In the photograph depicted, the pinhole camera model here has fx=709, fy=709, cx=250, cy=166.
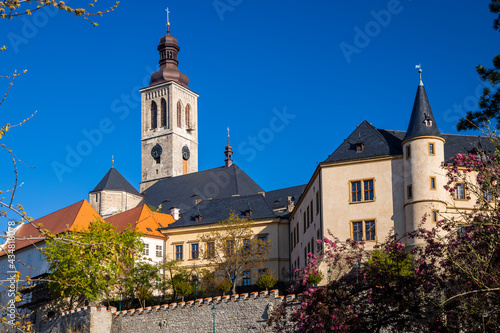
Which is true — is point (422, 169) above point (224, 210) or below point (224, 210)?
above

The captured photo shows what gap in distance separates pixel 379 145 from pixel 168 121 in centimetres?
8102

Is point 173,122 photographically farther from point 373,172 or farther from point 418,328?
point 418,328

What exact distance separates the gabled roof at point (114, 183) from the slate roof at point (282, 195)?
30.8 m

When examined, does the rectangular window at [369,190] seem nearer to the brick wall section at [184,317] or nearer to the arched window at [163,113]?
the brick wall section at [184,317]

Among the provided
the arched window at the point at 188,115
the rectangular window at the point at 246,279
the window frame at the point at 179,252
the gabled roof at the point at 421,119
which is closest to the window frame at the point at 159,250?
the window frame at the point at 179,252

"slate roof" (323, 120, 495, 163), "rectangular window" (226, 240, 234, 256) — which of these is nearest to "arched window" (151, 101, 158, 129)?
"rectangular window" (226, 240, 234, 256)

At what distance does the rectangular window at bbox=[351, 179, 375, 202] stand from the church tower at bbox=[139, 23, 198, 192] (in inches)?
3017

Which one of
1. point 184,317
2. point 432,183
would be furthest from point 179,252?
point 432,183

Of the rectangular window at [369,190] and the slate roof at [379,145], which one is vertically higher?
the slate roof at [379,145]

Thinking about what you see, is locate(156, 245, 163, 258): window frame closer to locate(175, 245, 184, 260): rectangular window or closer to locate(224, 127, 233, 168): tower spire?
locate(175, 245, 184, 260): rectangular window

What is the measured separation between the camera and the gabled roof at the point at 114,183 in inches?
3863

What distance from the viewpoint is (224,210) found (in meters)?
65.2

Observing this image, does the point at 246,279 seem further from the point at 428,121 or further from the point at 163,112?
the point at 163,112

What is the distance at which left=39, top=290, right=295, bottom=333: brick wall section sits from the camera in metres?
39.1
